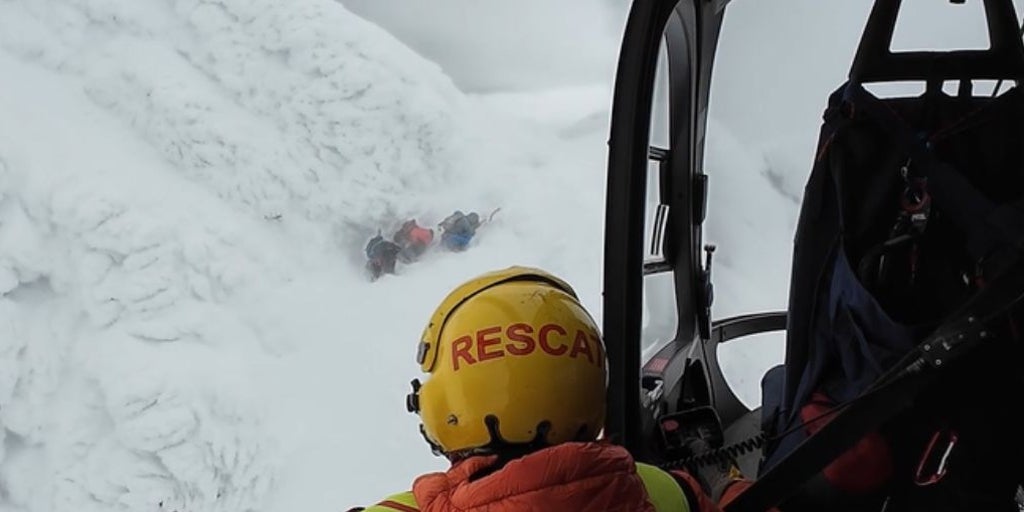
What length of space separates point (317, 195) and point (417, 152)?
33.5 inches

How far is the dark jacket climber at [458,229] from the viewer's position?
17.7ft

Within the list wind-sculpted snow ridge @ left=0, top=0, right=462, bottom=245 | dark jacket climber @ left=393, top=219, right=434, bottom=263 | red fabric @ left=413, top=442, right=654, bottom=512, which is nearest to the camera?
red fabric @ left=413, top=442, right=654, bottom=512

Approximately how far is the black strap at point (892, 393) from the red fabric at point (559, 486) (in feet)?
0.95

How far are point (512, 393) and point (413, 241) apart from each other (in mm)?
4735

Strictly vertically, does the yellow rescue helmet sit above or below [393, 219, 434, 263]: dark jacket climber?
below

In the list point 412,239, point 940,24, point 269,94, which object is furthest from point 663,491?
point 269,94

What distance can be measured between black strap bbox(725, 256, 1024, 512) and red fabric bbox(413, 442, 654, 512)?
0.29m

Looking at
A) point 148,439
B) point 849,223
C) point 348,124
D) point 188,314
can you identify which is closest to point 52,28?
point 348,124

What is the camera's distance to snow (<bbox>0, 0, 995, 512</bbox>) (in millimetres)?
4047

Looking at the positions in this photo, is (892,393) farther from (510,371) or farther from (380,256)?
(380,256)

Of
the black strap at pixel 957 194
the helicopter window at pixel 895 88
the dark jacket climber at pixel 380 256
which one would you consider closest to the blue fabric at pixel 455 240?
the dark jacket climber at pixel 380 256

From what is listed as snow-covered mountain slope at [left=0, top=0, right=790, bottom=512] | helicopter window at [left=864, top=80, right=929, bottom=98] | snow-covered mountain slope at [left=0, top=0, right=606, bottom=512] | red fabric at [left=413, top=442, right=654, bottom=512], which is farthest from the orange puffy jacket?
snow-covered mountain slope at [left=0, top=0, right=606, bottom=512]

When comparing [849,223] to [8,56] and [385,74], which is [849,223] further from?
[8,56]

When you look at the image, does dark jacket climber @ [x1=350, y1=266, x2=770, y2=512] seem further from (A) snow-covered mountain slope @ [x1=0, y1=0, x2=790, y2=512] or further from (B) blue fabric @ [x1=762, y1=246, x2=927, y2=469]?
(A) snow-covered mountain slope @ [x1=0, y1=0, x2=790, y2=512]
